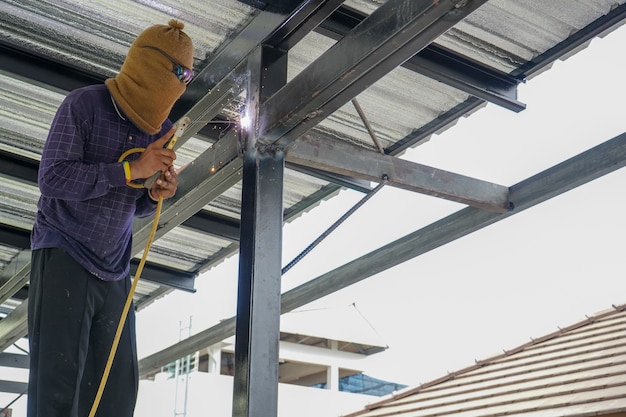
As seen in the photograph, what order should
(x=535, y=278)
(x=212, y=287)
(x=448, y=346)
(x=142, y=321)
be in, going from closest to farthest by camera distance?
(x=212, y=287) < (x=142, y=321) < (x=535, y=278) < (x=448, y=346)

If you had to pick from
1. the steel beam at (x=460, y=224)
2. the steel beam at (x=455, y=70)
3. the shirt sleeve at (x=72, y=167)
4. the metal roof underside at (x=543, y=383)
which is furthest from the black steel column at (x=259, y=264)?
the metal roof underside at (x=543, y=383)

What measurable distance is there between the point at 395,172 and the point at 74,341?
1791 mm

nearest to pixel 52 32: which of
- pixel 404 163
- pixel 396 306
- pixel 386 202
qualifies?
pixel 404 163

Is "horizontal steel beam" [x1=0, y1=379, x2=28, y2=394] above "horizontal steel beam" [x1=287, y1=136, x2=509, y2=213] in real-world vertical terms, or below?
below

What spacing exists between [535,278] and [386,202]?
18.5ft

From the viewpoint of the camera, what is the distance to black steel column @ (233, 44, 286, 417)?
9.14ft

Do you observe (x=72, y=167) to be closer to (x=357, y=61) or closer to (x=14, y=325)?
(x=357, y=61)

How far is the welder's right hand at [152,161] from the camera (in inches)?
92.9

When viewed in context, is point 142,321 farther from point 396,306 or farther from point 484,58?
point 396,306

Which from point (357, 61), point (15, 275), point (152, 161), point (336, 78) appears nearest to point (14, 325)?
point (15, 275)

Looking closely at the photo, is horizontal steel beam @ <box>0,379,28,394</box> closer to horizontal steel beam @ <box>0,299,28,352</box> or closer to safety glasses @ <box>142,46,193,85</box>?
horizontal steel beam @ <box>0,299,28,352</box>

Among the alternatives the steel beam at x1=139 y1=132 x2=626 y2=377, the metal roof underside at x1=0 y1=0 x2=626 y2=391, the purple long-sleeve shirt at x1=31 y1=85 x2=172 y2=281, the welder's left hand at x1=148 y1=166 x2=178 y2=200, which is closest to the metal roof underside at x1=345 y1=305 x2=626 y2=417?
the steel beam at x1=139 y1=132 x2=626 y2=377

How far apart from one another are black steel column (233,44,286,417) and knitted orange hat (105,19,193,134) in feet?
2.17

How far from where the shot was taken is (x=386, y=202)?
6.12 meters
